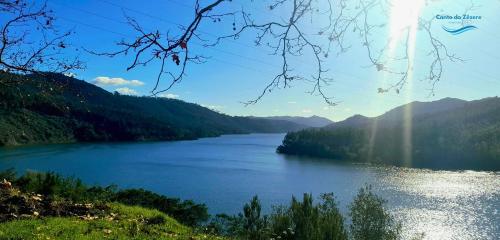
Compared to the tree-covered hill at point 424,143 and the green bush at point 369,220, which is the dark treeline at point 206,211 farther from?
the tree-covered hill at point 424,143

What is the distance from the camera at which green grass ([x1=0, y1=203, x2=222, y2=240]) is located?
8578 mm

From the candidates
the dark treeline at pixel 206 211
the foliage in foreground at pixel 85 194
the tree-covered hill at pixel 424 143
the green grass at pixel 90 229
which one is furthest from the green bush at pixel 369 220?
the tree-covered hill at pixel 424 143

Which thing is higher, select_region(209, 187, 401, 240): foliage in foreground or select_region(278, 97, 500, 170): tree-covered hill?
select_region(278, 97, 500, 170): tree-covered hill

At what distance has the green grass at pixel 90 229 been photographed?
8578 millimetres

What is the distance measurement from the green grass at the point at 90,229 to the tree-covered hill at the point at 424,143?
9656cm

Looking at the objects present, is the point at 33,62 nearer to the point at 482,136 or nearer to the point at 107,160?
the point at 107,160

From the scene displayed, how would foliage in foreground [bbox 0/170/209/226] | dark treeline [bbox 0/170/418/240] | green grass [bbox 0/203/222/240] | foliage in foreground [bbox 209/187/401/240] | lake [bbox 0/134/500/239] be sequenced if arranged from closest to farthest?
green grass [bbox 0/203/222/240]
dark treeline [bbox 0/170/418/240]
foliage in foreground [bbox 0/170/209/226]
foliage in foreground [bbox 209/187/401/240]
lake [bbox 0/134/500/239]

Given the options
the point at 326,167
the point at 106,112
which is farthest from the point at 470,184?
the point at 106,112

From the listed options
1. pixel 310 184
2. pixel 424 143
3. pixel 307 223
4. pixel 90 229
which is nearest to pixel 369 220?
pixel 307 223

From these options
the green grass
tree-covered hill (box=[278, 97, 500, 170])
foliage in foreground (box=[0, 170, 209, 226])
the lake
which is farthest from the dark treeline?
tree-covered hill (box=[278, 97, 500, 170])

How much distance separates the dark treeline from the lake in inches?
417

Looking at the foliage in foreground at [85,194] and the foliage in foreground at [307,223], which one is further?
the foliage in foreground at [307,223]

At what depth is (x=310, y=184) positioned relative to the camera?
6906cm

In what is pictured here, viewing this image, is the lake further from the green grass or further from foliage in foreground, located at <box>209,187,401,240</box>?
the green grass
